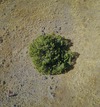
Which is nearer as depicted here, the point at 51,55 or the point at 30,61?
the point at 51,55

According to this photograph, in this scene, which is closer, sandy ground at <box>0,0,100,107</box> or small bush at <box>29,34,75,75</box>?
sandy ground at <box>0,0,100,107</box>

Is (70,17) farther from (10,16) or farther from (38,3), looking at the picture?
(10,16)

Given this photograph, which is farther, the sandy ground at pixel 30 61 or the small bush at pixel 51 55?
the small bush at pixel 51 55

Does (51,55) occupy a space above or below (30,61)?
above
